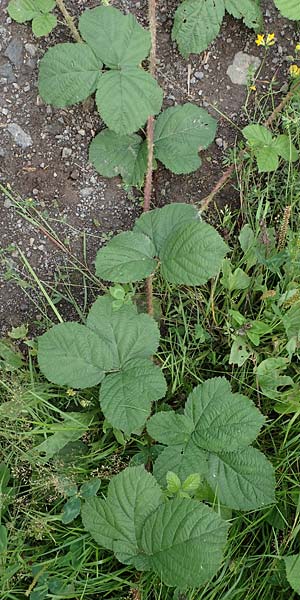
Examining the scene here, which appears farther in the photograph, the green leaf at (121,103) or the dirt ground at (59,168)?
the dirt ground at (59,168)

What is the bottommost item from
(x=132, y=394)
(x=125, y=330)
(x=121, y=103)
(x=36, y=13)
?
(x=132, y=394)

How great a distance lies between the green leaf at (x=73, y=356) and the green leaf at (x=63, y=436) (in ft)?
0.47

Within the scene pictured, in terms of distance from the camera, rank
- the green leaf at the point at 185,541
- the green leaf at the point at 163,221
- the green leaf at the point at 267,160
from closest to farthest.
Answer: the green leaf at the point at 185,541 < the green leaf at the point at 163,221 < the green leaf at the point at 267,160

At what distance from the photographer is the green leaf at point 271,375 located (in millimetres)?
2150

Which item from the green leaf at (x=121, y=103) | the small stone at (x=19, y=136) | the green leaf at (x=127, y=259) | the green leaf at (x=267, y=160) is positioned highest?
the green leaf at (x=121, y=103)

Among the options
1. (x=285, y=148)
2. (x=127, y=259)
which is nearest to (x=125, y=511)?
(x=127, y=259)

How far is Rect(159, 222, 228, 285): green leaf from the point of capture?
6.70ft

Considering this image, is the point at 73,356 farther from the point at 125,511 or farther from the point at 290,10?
the point at 290,10

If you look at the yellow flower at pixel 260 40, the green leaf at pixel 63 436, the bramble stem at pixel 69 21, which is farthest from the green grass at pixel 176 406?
the bramble stem at pixel 69 21

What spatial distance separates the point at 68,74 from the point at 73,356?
37.2 inches

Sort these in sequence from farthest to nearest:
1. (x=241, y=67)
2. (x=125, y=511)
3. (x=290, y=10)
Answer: (x=241, y=67), (x=290, y=10), (x=125, y=511)

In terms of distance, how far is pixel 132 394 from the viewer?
2.04 metres

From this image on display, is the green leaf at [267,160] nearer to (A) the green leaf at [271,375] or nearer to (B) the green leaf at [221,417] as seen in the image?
(A) the green leaf at [271,375]

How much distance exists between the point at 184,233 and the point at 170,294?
325 mm
